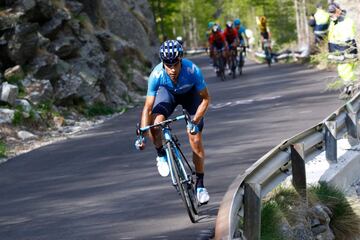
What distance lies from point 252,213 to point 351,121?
4625 millimetres

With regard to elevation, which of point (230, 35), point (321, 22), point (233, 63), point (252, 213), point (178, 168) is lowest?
point (233, 63)

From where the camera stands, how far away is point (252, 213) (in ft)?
20.9

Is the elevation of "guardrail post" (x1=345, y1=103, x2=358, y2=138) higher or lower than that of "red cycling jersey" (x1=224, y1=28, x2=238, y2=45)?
higher

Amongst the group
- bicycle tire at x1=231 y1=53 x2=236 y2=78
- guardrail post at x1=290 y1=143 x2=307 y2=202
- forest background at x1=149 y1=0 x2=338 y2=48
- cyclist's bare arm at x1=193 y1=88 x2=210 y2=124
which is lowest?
forest background at x1=149 y1=0 x2=338 y2=48

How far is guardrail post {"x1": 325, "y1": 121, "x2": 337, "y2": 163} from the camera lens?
9.55 m

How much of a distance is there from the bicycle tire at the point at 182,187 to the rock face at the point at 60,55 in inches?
462

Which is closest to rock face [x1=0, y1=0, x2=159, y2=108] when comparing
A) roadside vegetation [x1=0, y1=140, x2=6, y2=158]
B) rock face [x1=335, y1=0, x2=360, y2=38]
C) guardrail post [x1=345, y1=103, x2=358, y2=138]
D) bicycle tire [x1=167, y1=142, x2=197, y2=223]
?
roadside vegetation [x1=0, y1=140, x2=6, y2=158]

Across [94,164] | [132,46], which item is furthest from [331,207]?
[132,46]

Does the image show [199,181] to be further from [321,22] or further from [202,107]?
[321,22]

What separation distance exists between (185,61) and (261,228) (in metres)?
2.30

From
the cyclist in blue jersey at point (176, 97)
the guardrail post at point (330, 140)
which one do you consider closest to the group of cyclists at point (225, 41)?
the guardrail post at point (330, 140)

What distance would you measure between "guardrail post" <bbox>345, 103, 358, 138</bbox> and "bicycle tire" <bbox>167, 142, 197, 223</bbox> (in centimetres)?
308

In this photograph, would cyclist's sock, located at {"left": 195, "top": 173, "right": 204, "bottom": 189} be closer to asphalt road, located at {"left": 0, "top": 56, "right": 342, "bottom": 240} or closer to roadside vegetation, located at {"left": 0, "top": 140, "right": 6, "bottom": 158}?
asphalt road, located at {"left": 0, "top": 56, "right": 342, "bottom": 240}

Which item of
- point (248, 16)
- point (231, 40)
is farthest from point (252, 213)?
point (248, 16)
